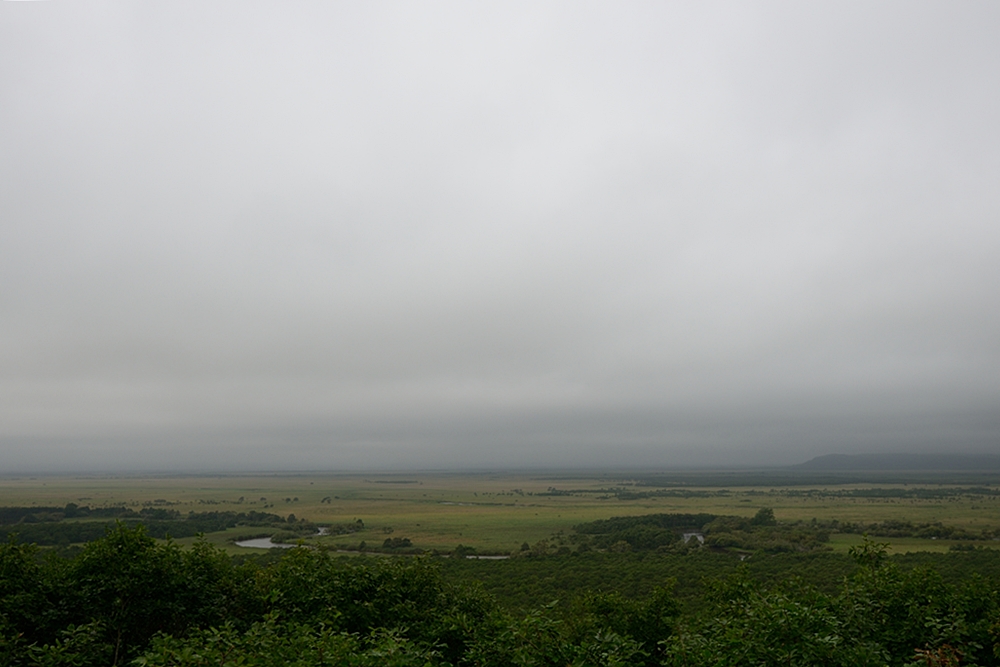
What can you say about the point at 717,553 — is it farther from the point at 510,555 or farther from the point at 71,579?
the point at 71,579

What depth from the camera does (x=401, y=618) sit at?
45.9 ft

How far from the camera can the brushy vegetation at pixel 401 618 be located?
9055mm

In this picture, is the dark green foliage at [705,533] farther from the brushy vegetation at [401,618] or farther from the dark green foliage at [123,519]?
the brushy vegetation at [401,618]

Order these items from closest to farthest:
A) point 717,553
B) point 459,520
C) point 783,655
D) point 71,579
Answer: point 783,655
point 71,579
point 717,553
point 459,520

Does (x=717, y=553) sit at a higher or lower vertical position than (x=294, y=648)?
lower

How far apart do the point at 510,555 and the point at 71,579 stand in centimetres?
5862

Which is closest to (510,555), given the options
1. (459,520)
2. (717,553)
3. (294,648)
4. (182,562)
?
(717,553)

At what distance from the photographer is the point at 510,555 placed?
66000 millimetres

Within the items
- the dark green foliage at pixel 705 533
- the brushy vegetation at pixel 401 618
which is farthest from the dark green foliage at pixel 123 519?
the brushy vegetation at pixel 401 618

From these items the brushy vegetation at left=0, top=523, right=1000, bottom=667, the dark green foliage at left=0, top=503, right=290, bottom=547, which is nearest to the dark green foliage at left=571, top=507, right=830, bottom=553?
the dark green foliage at left=0, top=503, right=290, bottom=547

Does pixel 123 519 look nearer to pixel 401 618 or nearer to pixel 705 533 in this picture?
pixel 401 618

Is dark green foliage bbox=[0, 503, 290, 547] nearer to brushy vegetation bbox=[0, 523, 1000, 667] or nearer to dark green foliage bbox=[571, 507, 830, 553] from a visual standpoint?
dark green foliage bbox=[571, 507, 830, 553]

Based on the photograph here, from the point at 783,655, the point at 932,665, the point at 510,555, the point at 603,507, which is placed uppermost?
the point at 932,665

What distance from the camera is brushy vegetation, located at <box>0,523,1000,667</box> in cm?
Result: 905
